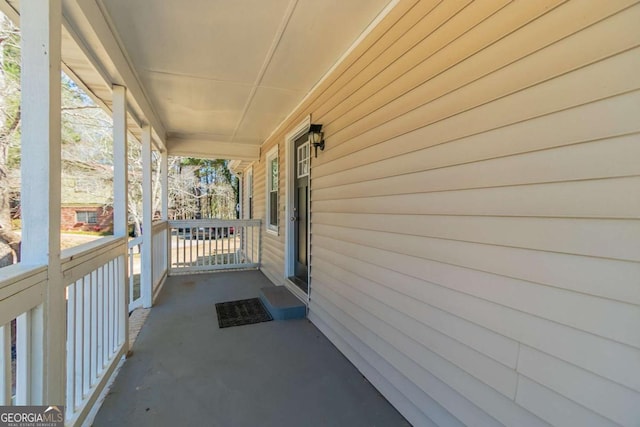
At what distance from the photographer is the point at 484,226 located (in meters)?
1.33

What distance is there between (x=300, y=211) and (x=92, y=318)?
265cm

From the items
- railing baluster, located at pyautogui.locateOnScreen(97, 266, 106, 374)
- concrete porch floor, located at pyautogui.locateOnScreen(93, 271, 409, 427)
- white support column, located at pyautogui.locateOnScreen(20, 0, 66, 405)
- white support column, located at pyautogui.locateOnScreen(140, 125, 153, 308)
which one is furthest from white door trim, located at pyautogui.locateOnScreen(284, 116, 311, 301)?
white support column, located at pyautogui.locateOnScreen(20, 0, 66, 405)

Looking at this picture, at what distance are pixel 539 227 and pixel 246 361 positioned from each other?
93.8 inches

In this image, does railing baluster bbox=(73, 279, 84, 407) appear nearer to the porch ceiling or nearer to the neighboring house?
the porch ceiling

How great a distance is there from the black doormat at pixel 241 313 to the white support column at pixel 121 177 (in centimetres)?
103

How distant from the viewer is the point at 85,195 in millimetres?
8102

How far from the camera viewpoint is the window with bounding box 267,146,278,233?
211 inches

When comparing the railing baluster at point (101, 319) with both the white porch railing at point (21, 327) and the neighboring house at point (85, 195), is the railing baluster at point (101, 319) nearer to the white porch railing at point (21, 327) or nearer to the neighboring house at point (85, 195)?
the white porch railing at point (21, 327)

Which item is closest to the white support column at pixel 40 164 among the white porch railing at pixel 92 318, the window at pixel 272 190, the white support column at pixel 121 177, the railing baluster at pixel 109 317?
the white porch railing at pixel 92 318

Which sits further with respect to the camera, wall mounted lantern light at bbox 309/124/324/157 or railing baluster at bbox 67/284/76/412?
wall mounted lantern light at bbox 309/124/324/157

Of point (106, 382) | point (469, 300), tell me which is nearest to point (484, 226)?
point (469, 300)

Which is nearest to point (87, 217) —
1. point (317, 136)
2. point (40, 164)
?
point (317, 136)

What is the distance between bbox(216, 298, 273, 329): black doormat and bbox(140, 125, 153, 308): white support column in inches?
35.9

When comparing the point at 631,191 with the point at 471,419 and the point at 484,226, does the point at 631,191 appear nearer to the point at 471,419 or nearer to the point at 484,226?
the point at 484,226
